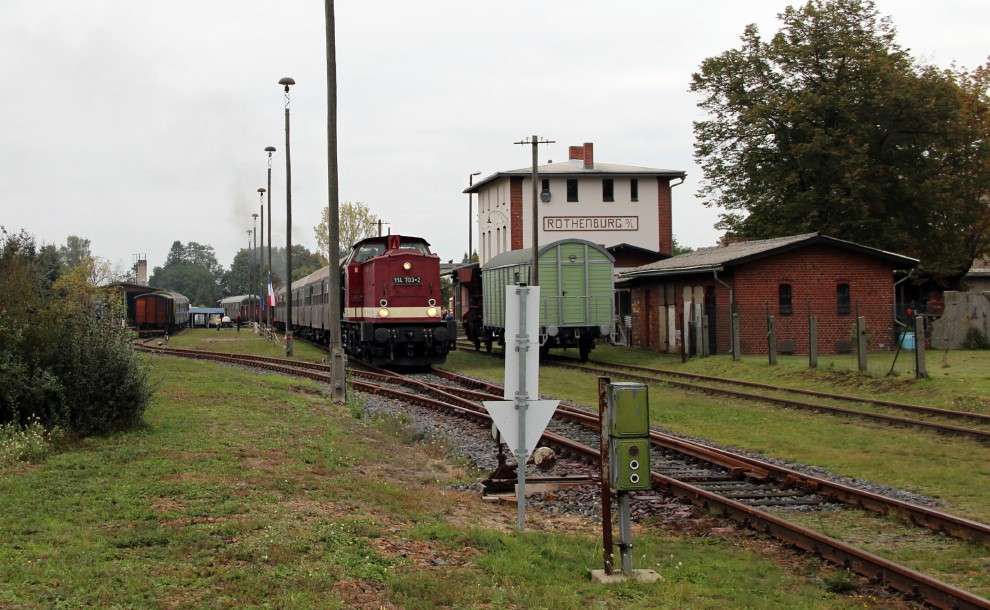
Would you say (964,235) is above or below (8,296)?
above

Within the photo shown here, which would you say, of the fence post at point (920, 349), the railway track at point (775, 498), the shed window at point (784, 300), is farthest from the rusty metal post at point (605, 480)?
the shed window at point (784, 300)

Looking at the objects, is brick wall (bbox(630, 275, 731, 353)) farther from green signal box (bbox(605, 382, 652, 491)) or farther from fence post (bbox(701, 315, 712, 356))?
green signal box (bbox(605, 382, 652, 491))

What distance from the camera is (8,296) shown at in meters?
13.0

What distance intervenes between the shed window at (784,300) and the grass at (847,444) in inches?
447

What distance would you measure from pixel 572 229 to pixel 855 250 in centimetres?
3627

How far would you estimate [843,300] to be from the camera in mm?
31969

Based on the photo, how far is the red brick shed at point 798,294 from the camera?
31.3 metres

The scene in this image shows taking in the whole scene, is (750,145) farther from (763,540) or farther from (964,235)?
(763,540)

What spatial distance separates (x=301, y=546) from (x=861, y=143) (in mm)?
37499

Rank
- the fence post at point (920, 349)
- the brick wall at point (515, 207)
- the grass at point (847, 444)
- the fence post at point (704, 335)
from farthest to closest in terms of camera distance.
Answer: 1. the brick wall at point (515, 207)
2. the fence post at point (704, 335)
3. the fence post at point (920, 349)
4. the grass at point (847, 444)

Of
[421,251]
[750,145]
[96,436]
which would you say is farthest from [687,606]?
[750,145]

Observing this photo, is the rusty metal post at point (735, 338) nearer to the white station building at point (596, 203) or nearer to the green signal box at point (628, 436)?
the green signal box at point (628, 436)

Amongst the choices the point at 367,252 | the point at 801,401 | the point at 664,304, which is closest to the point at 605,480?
the point at 801,401

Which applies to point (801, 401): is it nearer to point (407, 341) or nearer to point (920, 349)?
point (920, 349)
